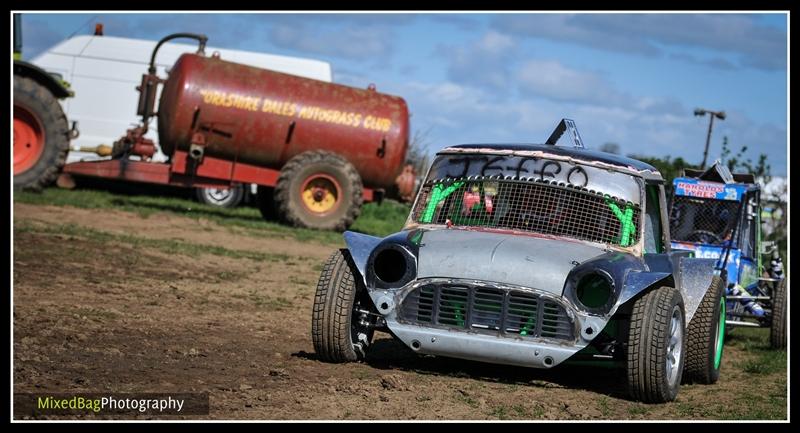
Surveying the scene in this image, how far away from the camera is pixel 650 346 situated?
772 centimetres

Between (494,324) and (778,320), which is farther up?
(494,324)

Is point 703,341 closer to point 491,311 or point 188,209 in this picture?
point 491,311

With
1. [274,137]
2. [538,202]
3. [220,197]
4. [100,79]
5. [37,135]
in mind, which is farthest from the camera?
[100,79]

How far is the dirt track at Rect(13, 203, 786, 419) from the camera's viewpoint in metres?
7.24

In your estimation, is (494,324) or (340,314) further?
(340,314)

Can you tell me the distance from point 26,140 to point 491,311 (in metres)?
13.9

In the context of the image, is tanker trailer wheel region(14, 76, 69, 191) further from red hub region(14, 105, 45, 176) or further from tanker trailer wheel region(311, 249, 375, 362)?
tanker trailer wheel region(311, 249, 375, 362)

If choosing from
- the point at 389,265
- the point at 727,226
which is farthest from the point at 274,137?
the point at 389,265

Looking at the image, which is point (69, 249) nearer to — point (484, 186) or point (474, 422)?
point (484, 186)

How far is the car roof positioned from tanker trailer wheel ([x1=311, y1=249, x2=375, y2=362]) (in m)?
1.35

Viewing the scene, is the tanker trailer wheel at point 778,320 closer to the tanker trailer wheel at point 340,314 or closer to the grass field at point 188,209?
the tanker trailer wheel at point 340,314

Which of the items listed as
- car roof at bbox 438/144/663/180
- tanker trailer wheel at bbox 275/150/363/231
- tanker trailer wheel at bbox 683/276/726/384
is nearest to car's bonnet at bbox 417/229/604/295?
car roof at bbox 438/144/663/180

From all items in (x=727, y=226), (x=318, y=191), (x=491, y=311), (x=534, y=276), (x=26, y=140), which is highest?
(x=26, y=140)

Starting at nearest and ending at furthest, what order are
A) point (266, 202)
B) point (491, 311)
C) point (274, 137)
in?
point (491, 311)
point (274, 137)
point (266, 202)
